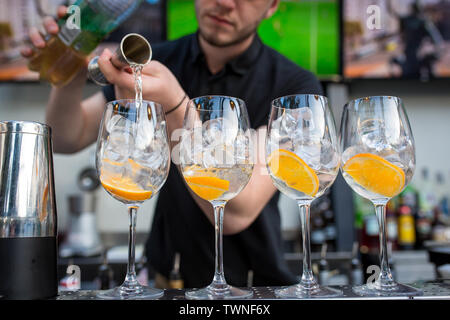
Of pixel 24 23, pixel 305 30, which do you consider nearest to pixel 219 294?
pixel 305 30

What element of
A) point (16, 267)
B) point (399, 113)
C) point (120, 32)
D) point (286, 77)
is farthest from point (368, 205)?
point (16, 267)

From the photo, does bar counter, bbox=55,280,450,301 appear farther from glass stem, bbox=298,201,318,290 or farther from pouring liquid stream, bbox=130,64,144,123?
Result: pouring liquid stream, bbox=130,64,144,123

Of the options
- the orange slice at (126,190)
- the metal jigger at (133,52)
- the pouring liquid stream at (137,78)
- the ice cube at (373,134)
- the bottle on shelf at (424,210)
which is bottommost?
the bottle on shelf at (424,210)

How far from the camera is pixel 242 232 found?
1.23 meters

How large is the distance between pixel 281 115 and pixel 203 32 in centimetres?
64

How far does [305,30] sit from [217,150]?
1690 millimetres

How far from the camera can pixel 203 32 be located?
117 cm

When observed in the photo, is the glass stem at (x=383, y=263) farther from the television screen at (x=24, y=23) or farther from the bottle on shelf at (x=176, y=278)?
the television screen at (x=24, y=23)

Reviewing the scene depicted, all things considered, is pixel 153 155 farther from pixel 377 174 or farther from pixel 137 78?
pixel 377 174

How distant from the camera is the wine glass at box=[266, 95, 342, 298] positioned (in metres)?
0.58

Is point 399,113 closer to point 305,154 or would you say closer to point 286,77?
point 305,154

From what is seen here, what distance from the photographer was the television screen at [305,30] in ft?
6.64

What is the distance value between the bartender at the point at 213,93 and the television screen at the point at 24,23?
2.34 feet

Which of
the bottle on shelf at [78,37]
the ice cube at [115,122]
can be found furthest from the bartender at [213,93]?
the ice cube at [115,122]
